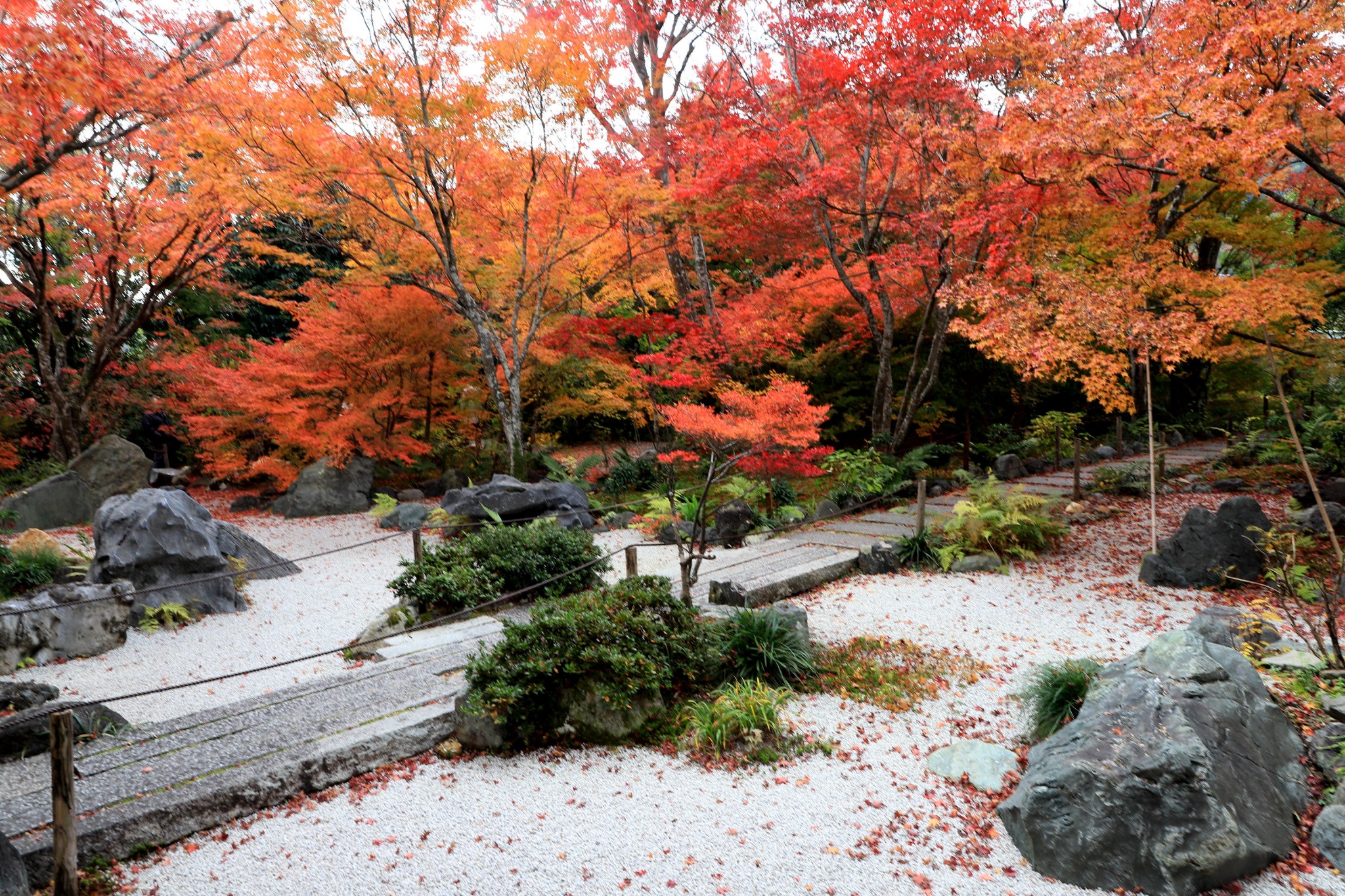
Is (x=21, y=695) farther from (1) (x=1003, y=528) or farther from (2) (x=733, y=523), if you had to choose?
(1) (x=1003, y=528)

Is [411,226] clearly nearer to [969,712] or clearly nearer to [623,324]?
[623,324]

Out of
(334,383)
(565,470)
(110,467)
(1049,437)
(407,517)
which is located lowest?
(407,517)

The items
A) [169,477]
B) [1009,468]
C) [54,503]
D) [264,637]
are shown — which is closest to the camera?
[264,637]

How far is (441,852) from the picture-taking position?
3.80m

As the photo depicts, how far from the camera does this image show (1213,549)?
7617 mm

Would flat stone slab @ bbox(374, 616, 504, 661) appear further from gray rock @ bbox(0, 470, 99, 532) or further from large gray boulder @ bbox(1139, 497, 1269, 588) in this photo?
gray rock @ bbox(0, 470, 99, 532)

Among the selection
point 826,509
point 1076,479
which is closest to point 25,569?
point 826,509

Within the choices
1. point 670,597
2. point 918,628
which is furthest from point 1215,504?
point 670,597

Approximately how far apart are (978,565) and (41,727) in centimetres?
832

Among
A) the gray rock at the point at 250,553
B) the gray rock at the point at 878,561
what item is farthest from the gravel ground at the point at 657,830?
the gray rock at the point at 250,553

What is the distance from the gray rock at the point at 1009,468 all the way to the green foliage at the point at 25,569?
516 inches

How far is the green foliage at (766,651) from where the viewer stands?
221 inches

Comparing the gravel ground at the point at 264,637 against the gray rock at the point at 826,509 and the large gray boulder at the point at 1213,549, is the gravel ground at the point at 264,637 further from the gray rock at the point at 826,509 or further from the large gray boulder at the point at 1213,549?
the large gray boulder at the point at 1213,549

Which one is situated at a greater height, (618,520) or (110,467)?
(110,467)
